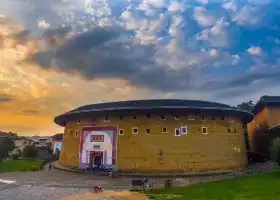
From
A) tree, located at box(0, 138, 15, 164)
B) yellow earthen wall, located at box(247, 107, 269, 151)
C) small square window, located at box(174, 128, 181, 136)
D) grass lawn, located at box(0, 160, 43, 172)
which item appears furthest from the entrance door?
yellow earthen wall, located at box(247, 107, 269, 151)

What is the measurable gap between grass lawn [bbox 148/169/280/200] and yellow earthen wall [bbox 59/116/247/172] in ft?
27.3

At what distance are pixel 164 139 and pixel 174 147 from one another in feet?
4.37

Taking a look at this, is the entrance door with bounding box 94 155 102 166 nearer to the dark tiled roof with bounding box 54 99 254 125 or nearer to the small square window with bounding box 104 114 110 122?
the small square window with bounding box 104 114 110 122

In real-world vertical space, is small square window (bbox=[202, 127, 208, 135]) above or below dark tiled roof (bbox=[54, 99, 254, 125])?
below

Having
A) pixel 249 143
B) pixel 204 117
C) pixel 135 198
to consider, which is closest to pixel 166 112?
pixel 204 117

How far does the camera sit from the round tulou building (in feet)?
91.2

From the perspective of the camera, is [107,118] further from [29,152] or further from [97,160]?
[29,152]

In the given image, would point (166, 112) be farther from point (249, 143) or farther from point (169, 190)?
point (249, 143)

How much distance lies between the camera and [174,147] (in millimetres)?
28047

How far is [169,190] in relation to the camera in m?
17.8

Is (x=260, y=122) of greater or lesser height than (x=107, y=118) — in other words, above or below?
above

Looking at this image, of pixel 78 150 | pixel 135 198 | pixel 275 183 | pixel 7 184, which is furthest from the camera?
pixel 78 150

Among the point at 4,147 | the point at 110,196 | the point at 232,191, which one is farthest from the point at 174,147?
the point at 4,147

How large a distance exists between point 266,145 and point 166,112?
18820 millimetres
